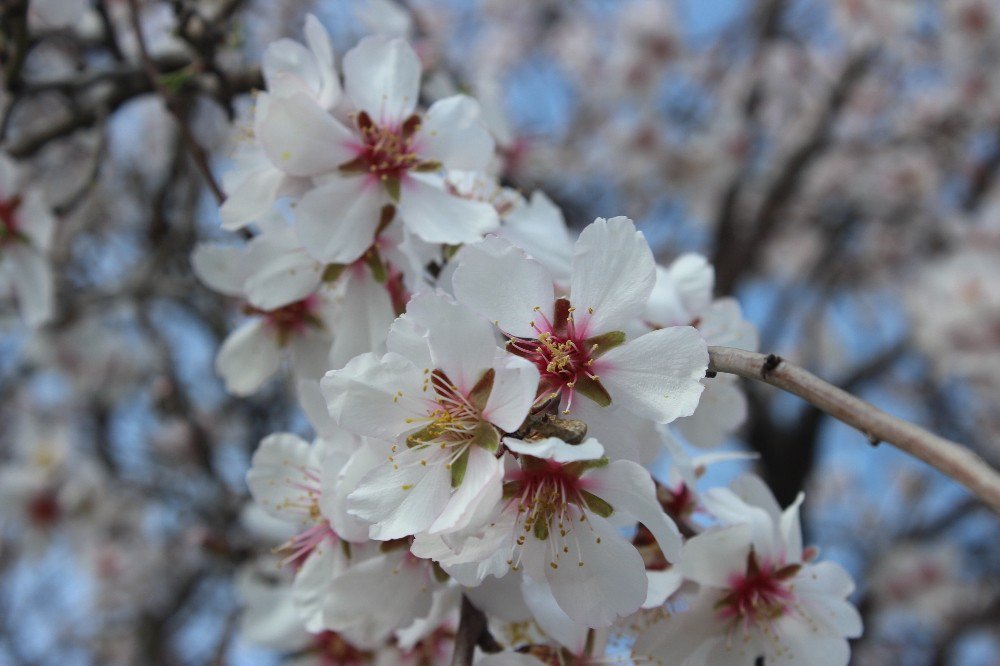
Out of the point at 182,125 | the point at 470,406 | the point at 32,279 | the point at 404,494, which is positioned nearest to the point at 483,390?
the point at 470,406

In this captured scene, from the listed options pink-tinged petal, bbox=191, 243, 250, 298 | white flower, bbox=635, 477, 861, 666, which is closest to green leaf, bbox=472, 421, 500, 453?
white flower, bbox=635, 477, 861, 666

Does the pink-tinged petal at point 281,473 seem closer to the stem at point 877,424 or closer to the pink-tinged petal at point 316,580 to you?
the pink-tinged petal at point 316,580

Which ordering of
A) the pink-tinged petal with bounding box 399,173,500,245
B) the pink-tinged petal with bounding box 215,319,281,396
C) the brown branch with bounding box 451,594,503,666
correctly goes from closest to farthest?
the brown branch with bounding box 451,594,503,666 → the pink-tinged petal with bounding box 399,173,500,245 → the pink-tinged petal with bounding box 215,319,281,396

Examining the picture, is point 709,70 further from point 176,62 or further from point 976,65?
point 176,62

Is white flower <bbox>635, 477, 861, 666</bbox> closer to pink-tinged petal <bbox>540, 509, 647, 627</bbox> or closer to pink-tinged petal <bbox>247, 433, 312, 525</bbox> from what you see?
pink-tinged petal <bbox>540, 509, 647, 627</bbox>

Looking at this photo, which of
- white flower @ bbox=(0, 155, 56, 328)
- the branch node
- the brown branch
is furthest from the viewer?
white flower @ bbox=(0, 155, 56, 328)

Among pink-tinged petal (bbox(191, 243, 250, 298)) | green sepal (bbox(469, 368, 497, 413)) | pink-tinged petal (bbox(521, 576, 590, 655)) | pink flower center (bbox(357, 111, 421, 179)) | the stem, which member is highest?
the stem
